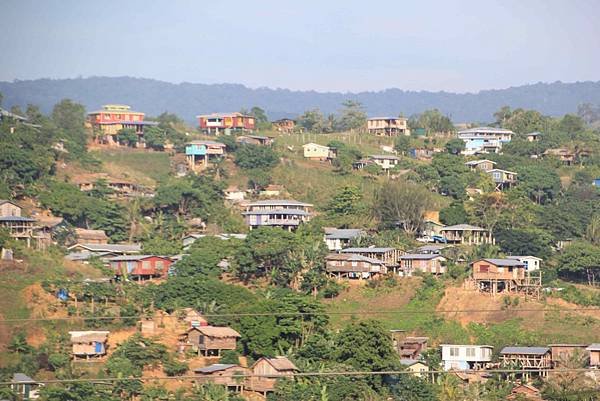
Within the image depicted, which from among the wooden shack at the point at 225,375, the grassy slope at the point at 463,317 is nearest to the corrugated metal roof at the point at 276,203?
the grassy slope at the point at 463,317

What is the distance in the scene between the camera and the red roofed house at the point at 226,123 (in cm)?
4600

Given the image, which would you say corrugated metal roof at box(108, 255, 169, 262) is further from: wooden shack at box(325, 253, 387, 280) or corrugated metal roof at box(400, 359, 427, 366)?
corrugated metal roof at box(400, 359, 427, 366)

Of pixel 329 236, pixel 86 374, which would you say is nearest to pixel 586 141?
pixel 329 236

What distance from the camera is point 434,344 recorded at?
27.7m

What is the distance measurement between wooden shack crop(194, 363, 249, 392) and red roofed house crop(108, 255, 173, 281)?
592 cm

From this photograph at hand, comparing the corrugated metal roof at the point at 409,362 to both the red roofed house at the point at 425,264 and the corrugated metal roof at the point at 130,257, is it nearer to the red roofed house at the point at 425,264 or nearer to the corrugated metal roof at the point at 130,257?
the red roofed house at the point at 425,264

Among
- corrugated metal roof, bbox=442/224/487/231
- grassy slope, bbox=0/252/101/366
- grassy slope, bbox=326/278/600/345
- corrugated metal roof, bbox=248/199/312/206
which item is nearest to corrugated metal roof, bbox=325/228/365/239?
corrugated metal roof, bbox=248/199/312/206

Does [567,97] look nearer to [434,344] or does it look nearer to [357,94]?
[357,94]

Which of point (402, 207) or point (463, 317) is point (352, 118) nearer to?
point (402, 207)

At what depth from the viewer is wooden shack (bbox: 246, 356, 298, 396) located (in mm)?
24516

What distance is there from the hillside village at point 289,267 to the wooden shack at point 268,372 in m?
0.05

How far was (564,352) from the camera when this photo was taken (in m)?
26.2

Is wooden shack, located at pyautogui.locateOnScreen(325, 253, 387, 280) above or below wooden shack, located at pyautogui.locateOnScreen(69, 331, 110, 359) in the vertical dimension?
above

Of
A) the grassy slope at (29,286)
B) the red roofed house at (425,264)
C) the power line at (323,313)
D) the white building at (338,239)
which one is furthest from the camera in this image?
the white building at (338,239)
